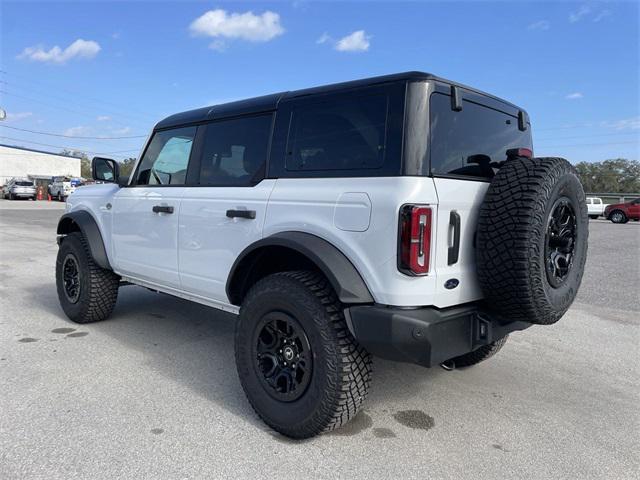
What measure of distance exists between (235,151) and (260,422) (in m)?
1.87

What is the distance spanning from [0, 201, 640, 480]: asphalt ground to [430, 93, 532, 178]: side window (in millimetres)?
1564

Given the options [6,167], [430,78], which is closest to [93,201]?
[430,78]

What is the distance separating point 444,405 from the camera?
3250 millimetres

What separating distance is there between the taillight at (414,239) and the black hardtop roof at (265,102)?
28.5 inches

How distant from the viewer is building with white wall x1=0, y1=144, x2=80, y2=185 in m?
59.3

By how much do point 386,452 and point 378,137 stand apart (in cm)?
173

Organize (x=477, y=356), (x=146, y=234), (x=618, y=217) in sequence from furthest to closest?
(x=618, y=217) < (x=146, y=234) < (x=477, y=356)

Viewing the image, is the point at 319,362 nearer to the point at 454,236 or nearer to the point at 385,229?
the point at 385,229

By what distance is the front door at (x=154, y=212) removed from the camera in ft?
12.6

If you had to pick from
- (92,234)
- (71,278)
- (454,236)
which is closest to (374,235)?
(454,236)

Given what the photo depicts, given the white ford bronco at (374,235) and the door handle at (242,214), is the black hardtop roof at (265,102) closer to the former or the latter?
the white ford bronco at (374,235)

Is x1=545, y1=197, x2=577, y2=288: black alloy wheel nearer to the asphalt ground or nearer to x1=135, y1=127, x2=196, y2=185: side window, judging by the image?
the asphalt ground

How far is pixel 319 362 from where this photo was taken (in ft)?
8.46

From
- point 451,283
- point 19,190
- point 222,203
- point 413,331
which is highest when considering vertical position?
point 19,190
